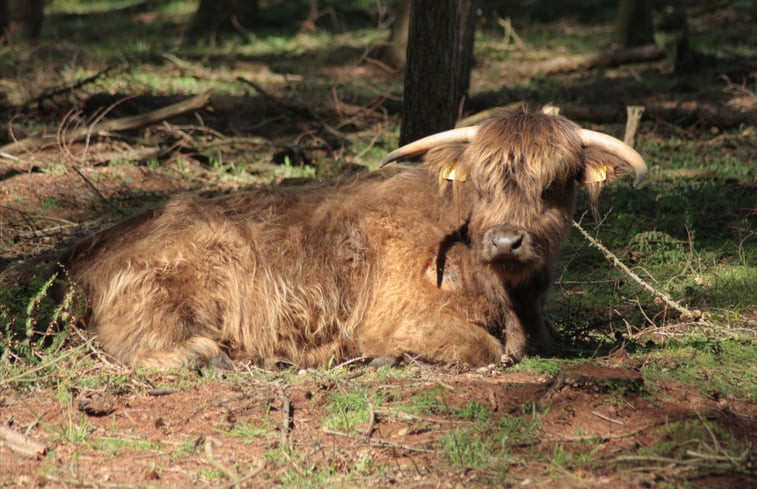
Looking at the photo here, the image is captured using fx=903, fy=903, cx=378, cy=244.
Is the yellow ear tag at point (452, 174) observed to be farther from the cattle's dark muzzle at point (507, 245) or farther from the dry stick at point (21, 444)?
the dry stick at point (21, 444)

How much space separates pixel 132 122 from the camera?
10.5 m

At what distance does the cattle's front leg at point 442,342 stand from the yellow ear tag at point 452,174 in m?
0.86

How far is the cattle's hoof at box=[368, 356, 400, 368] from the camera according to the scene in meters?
5.49

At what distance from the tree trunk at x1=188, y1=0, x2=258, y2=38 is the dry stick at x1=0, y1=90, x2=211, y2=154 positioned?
898cm

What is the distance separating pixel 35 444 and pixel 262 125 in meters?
8.18

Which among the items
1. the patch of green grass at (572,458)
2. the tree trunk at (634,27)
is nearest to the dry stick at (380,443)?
the patch of green grass at (572,458)

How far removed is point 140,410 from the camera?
4512 millimetres

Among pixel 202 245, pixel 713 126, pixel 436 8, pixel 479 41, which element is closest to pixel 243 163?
pixel 436 8

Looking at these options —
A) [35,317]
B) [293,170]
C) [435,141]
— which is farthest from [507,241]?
[293,170]

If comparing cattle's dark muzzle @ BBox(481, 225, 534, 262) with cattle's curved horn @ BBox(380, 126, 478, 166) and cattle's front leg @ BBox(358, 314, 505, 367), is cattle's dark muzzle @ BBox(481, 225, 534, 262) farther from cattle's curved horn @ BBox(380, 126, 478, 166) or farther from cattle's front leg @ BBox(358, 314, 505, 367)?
cattle's curved horn @ BBox(380, 126, 478, 166)

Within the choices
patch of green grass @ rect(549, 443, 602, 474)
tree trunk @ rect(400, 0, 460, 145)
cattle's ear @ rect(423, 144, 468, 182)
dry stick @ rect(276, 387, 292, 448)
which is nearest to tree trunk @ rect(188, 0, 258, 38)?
tree trunk @ rect(400, 0, 460, 145)

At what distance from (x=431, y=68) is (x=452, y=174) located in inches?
104

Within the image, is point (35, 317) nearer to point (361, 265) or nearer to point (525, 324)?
point (361, 265)

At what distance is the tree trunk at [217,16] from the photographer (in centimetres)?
1955
